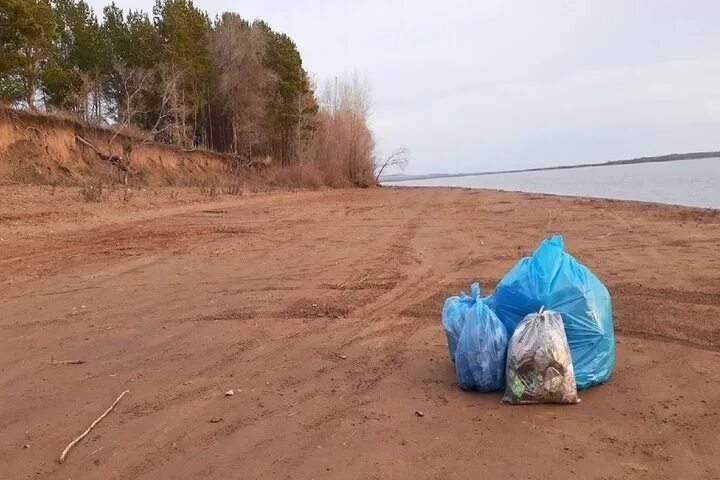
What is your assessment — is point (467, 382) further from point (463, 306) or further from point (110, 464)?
point (110, 464)

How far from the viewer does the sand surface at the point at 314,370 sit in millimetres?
3006

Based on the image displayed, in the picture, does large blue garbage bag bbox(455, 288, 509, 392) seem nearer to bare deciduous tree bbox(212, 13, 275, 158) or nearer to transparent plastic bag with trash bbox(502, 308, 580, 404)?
transparent plastic bag with trash bbox(502, 308, 580, 404)

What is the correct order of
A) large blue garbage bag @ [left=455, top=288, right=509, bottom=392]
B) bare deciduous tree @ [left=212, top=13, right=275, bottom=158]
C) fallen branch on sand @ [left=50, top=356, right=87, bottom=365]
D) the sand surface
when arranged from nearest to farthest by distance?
the sand surface, large blue garbage bag @ [left=455, top=288, right=509, bottom=392], fallen branch on sand @ [left=50, top=356, right=87, bottom=365], bare deciduous tree @ [left=212, top=13, right=275, bottom=158]

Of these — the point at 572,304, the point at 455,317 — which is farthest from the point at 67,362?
the point at 572,304

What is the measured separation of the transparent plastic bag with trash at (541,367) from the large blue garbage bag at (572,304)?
24cm

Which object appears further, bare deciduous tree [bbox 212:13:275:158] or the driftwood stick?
bare deciduous tree [bbox 212:13:275:158]

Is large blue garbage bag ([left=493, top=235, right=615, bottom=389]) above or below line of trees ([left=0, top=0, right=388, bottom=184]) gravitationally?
below

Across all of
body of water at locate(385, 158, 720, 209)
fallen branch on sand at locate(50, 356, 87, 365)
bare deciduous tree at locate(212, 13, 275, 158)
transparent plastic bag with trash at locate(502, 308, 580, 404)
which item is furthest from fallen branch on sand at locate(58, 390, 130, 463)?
bare deciduous tree at locate(212, 13, 275, 158)

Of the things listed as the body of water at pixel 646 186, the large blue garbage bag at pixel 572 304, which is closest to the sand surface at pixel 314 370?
the large blue garbage bag at pixel 572 304

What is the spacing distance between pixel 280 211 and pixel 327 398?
1456 centimetres

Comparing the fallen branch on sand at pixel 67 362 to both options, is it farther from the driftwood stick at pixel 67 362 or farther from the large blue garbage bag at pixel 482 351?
the large blue garbage bag at pixel 482 351

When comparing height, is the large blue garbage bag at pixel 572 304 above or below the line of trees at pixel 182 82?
below

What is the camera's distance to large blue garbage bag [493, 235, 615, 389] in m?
3.75

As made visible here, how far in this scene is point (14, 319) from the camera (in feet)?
18.6
